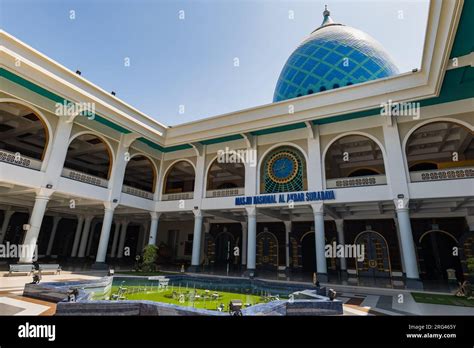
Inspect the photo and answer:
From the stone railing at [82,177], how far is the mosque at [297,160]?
0.06 m

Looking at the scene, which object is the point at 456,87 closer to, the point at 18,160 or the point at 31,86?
the point at 31,86

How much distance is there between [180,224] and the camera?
23.3 m

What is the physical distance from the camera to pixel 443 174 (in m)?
10.8

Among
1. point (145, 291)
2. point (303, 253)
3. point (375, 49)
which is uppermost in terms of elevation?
point (375, 49)

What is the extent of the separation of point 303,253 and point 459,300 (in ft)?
31.0

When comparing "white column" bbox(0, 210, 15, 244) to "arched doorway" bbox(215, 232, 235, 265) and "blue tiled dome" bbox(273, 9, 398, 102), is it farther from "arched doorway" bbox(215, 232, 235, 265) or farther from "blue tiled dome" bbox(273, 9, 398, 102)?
"blue tiled dome" bbox(273, 9, 398, 102)

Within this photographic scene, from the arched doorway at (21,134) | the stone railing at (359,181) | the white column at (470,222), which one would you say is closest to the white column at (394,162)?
the stone railing at (359,181)

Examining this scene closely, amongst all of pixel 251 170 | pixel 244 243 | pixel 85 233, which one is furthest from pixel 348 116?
pixel 85 233

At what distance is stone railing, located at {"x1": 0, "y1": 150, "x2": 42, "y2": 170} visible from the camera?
10.4 m

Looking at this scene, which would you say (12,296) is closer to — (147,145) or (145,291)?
(145,291)

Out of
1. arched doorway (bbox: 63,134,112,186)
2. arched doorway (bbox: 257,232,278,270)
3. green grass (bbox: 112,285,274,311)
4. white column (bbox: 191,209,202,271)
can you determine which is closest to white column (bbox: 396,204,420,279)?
green grass (bbox: 112,285,274,311)

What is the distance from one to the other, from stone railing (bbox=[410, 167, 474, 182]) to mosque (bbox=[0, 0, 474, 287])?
0.05 m

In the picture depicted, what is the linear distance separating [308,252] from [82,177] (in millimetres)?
14650
